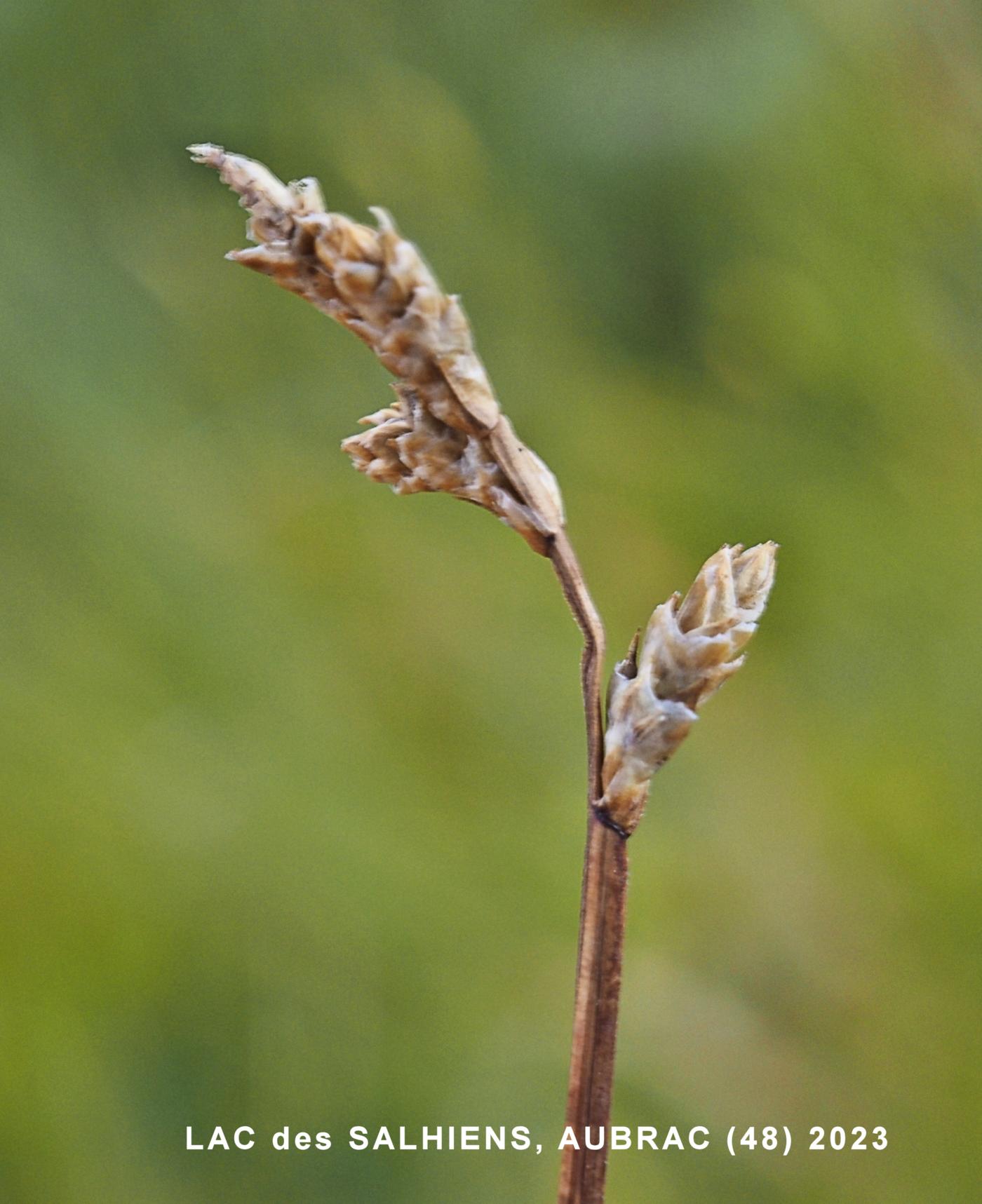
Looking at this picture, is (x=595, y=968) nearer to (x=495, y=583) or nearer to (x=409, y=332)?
(x=409, y=332)

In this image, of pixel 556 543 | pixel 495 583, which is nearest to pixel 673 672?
pixel 556 543

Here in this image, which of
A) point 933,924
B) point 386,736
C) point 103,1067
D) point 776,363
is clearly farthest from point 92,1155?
point 776,363

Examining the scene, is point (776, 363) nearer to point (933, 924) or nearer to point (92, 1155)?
point (933, 924)

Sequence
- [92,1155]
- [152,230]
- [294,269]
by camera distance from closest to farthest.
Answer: [294,269], [92,1155], [152,230]

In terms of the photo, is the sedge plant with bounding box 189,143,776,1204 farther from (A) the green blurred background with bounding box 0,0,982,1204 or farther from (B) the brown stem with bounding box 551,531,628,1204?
(A) the green blurred background with bounding box 0,0,982,1204

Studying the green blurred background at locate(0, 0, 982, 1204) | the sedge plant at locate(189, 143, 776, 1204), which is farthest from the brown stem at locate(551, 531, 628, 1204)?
the green blurred background at locate(0, 0, 982, 1204)

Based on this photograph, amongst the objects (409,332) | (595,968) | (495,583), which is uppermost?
(495,583)
